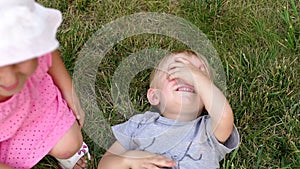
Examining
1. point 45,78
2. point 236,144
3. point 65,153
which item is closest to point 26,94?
point 45,78

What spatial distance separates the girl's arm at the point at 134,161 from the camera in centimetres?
147

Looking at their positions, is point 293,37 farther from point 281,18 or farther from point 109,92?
point 109,92

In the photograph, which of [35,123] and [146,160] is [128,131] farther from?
[35,123]

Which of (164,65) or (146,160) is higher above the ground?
(164,65)

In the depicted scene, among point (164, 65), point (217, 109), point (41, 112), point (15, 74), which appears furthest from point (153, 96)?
point (15, 74)

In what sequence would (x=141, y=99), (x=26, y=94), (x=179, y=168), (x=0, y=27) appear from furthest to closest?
(x=141, y=99), (x=179, y=168), (x=26, y=94), (x=0, y=27)

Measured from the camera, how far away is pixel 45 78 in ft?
4.71

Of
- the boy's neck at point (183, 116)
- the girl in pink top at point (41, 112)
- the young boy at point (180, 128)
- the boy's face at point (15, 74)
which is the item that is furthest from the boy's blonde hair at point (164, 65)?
the boy's face at point (15, 74)

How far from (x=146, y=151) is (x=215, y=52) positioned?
0.44 m

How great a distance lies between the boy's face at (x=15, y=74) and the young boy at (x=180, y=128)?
0.42 meters

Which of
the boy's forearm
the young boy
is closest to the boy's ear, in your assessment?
the young boy

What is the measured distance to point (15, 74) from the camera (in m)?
1.12

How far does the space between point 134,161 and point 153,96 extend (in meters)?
0.23

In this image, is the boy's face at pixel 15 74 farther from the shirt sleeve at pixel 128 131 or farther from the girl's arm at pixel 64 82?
the shirt sleeve at pixel 128 131
